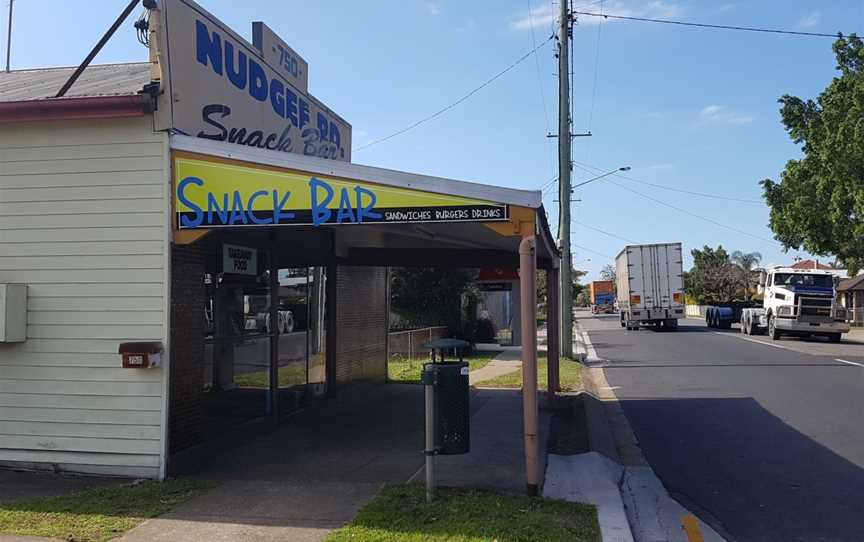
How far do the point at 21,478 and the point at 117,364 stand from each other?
4.81 feet

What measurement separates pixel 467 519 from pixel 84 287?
4.56m

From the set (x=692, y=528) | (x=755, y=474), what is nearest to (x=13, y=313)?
(x=692, y=528)

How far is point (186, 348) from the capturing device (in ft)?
25.7

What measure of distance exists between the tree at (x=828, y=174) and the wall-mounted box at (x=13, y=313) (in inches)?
1391

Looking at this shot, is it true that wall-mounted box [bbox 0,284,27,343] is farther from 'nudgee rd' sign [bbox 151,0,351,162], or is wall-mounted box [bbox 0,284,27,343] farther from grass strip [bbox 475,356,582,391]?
grass strip [bbox 475,356,582,391]

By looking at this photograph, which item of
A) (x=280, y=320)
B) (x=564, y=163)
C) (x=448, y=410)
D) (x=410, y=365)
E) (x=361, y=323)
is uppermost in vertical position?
(x=564, y=163)

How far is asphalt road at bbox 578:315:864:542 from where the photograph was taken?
6.55 metres

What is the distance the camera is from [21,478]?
7340 mm

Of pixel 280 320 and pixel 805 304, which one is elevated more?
pixel 805 304

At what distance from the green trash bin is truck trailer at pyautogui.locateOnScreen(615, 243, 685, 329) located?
32.1 metres

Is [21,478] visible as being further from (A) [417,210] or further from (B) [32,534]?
(A) [417,210]

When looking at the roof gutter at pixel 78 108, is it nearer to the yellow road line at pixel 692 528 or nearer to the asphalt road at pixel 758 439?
the yellow road line at pixel 692 528

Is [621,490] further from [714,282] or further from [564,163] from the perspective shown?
[714,282]

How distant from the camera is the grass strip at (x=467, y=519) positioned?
5484mm
